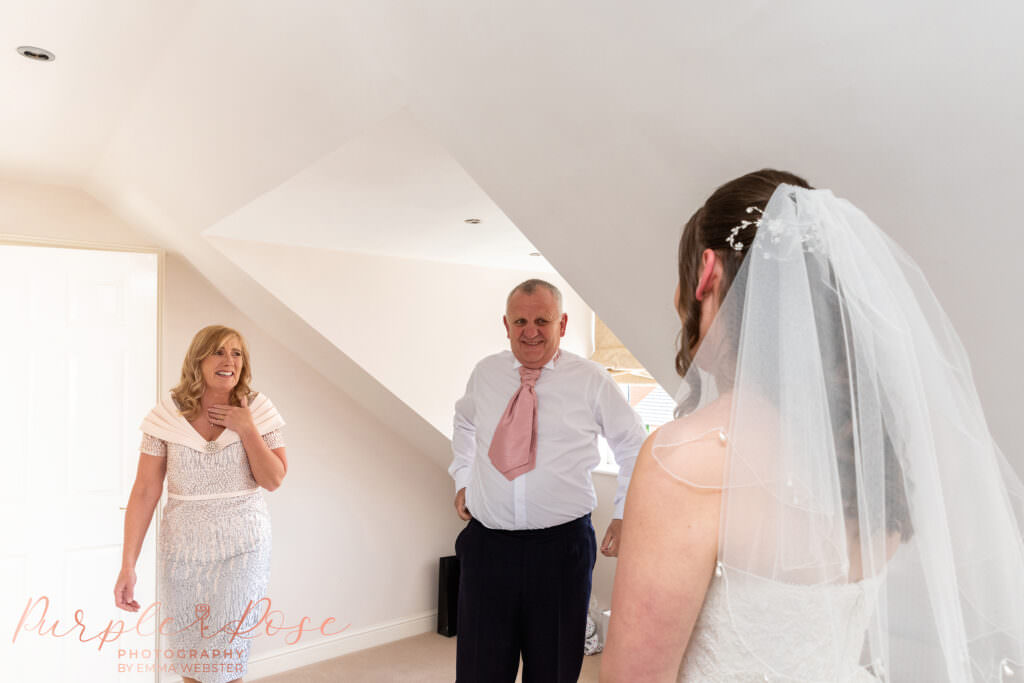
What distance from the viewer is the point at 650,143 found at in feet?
4.19

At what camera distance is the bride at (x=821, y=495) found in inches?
33.8

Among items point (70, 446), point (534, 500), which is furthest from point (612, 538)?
point (70, 446)

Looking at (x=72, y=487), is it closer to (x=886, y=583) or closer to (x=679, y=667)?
(x=679, y=667)

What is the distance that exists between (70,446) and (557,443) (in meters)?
2.35

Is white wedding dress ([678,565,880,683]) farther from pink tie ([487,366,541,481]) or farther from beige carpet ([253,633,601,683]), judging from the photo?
beige carpet ([253,633,601,683])

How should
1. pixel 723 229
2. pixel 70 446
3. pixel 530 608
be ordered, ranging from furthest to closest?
pixel 70 446 < pixel 530 608 < pixel 723 229

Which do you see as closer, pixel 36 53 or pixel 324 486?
pixel 36 53

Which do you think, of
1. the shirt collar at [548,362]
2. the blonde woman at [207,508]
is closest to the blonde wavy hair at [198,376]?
the blonde woman at [207,508]

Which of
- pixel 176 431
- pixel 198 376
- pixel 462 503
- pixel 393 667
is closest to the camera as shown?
pixel 176 431

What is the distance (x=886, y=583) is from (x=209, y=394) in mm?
2286

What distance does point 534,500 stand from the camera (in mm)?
2408

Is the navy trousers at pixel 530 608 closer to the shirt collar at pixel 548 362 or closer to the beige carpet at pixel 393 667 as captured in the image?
the shirt collar at pixel 548 362

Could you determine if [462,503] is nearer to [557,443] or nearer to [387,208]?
[557,443]

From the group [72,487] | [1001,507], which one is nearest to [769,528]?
[1001,507]
